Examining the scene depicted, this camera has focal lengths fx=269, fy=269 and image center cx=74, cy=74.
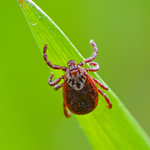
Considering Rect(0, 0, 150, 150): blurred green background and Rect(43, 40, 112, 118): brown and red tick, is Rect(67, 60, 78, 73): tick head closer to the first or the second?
Rect(43, 40, 112, 118): brown and red tick

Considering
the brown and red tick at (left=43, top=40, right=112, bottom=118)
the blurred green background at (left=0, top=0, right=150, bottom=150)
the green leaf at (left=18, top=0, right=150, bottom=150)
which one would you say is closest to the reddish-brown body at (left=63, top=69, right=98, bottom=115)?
the brown and red tick at (left=43, top=40, right=112, bottom=118)

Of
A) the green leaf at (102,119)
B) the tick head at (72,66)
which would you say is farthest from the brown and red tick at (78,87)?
the green leaf at (102,119)

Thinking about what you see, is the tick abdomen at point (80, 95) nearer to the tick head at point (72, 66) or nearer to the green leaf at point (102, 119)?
the tick head at point (72, 66)

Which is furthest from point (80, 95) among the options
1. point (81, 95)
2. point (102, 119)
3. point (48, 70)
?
point (48, 70)

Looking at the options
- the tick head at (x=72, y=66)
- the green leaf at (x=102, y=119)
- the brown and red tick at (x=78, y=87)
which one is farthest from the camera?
the brown and red tick at (x=78, y=87)

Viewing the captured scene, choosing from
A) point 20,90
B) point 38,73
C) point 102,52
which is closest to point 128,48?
point 102,52

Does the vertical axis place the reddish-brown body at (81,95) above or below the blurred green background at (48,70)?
below

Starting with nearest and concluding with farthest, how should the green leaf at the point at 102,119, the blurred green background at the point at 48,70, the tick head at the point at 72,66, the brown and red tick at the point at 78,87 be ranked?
the green leaf at the point at 102,119 < the tick head at the point at 72,66 < the brown and red tick at the point at 78,87 < the blurred green background at the point at 48,70
